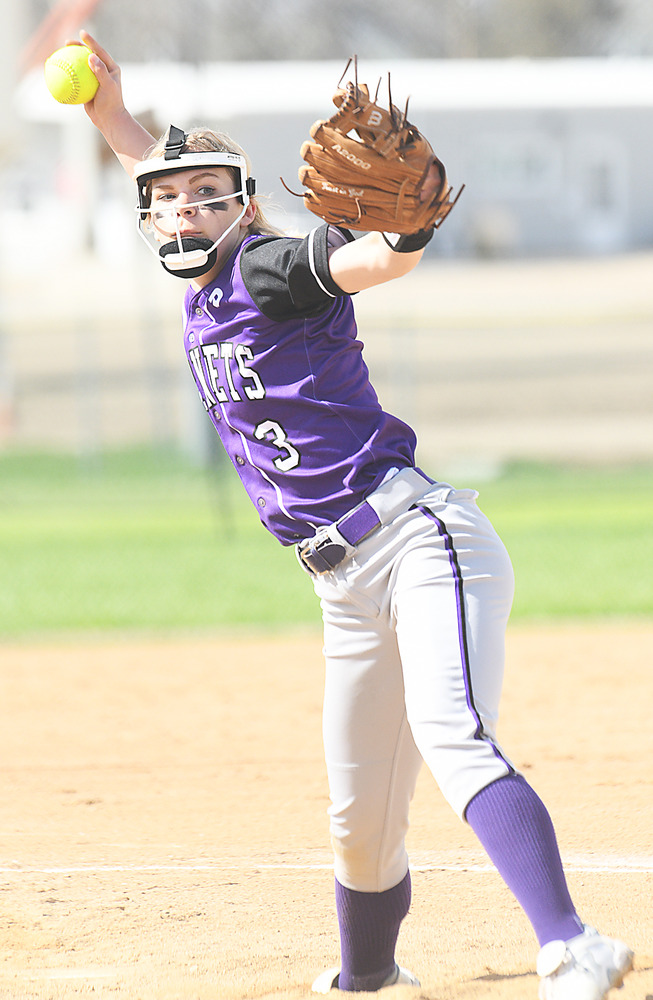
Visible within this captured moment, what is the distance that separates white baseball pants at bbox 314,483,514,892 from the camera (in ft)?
7.81

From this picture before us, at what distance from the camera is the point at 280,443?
8.48ft

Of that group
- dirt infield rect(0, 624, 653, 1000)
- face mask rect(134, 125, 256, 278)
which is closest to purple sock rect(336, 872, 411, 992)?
dirt infield rect(0, 624, 653, 1000)

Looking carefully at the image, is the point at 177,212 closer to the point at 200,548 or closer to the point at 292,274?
the point at 292,274

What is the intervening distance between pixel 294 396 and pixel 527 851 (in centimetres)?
98

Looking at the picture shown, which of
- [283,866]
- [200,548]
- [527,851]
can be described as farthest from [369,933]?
[200,548]

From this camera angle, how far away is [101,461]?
1463cm

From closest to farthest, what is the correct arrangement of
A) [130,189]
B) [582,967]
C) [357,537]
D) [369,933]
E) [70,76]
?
[582,967] < [357,537] < [369,933] < [70,76] < [130,189]

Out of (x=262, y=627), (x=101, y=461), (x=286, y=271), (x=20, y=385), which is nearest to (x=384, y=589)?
(x=286, y=271)

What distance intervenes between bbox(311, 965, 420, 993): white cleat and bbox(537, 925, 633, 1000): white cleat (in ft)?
2.06

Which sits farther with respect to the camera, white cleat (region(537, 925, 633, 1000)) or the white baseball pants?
the white baseball pants

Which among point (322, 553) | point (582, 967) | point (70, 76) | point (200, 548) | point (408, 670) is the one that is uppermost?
point (70, 76)

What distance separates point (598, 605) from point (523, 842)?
5.68 metres

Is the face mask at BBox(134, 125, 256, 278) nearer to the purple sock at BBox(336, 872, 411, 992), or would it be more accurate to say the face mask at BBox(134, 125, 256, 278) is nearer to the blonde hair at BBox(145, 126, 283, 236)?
the blonde hair at BBox(145, 126, 283, 236)

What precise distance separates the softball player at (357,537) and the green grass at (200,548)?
4870mm
